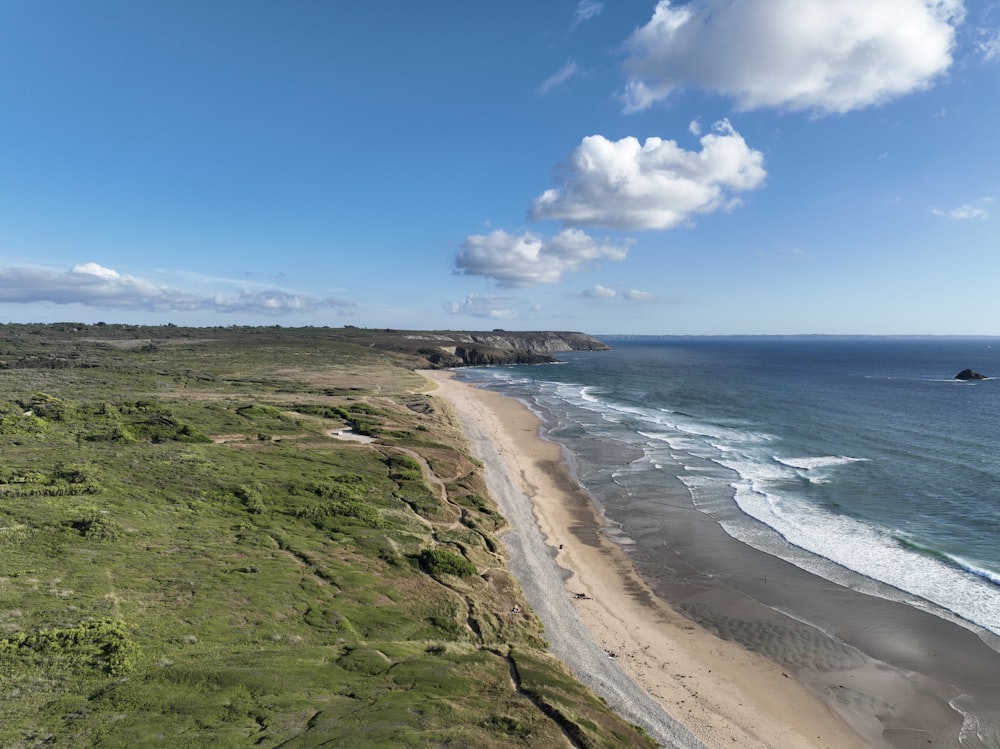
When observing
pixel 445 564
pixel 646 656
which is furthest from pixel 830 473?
pixel 445 564

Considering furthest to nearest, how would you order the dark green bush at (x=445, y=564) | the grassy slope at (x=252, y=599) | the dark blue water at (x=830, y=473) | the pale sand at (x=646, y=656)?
the dark blue water at (x=830, y=473) → the dark green bush at (x=445, y=564) → the pale sand at (x=646, y=656) → the grassy slope at (x=252, y=599)

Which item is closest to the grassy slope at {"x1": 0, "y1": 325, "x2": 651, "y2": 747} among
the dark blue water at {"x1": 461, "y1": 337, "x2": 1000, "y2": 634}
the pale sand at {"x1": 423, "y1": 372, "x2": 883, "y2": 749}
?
the pale sand at {"x1": 423, "y1": 372, "x2": 883, "y2": 749}

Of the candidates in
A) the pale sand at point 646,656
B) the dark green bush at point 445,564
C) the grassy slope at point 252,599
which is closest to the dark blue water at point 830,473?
the pale sand at point 646,656

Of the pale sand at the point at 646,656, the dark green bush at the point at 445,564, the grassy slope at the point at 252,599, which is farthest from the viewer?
the dark green bush at the point at 445,564

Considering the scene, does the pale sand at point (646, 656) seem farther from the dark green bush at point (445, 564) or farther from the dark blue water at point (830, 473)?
the dark blue water at point (830, 473)

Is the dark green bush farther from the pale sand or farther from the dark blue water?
the dark blue water

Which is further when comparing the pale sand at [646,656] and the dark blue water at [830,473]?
the dark blue water at [830,473]

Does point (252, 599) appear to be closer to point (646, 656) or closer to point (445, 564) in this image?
point (445, 564)

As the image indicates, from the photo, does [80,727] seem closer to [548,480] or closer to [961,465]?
[548,480]
